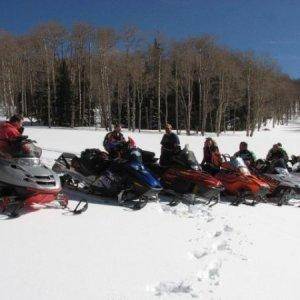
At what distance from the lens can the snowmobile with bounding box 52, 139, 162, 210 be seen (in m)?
7.95

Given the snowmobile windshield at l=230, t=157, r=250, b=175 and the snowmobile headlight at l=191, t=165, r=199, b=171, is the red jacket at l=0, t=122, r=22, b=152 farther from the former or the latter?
the snowmobile windshield at l=230, t=157, r=250, b=175

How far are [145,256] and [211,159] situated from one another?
5.16 metres

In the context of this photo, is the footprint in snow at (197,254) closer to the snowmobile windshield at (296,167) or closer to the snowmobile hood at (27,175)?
the snowmobile hood at (27,175)

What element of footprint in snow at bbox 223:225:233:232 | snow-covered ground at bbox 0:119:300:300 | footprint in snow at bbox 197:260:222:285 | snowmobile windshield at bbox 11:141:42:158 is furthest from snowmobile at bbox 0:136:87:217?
footprint in snow at bbox 197:260:222:285

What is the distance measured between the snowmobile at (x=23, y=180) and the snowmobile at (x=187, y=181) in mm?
2477

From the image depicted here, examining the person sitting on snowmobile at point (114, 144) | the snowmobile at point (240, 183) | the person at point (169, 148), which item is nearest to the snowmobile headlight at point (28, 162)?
the person sitting on snowmobile at point (114, 144)

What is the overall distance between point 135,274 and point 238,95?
39.7m

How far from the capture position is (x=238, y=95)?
4300cm

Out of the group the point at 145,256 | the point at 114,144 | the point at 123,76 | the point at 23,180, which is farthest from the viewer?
the point at 123,76

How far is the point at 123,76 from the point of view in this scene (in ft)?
127

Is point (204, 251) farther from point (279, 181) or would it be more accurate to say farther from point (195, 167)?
point (279, 181)

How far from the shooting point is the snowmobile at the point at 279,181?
404 inches

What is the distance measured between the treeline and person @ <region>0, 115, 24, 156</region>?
92.7ft

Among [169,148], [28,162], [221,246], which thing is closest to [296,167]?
[169,148]
